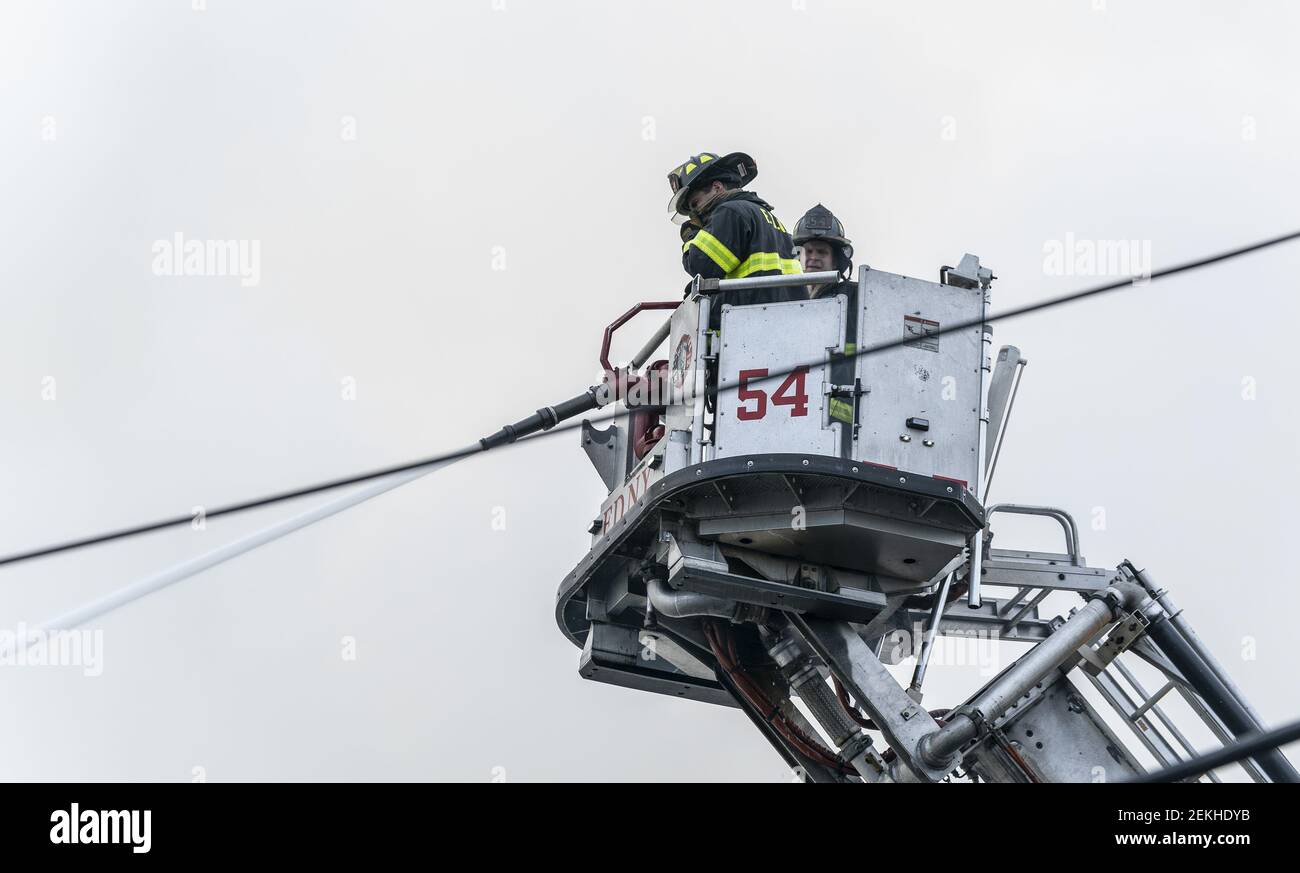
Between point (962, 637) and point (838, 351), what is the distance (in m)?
3.75

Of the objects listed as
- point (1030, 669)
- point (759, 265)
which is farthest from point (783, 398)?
point (1030, 669)

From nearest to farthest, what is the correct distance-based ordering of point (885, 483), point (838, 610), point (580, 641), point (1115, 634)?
point (885, 483), point (838, 610), point (1115, 634), point (580, 641)

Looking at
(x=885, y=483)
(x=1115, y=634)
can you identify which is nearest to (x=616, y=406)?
(x=885, y=483)

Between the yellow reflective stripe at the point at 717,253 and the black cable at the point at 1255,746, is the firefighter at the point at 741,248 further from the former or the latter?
the black cable at the point at 1255,746

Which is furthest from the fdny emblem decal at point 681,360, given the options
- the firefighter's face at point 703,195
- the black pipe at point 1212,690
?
the black pipe at point 1212,690

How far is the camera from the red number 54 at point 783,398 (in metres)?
14.6

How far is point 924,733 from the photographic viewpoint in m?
14.7

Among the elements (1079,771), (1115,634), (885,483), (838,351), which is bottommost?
(1079,771)

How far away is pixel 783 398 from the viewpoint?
1467 cm

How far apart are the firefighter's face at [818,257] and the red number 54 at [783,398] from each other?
1929 millimetres

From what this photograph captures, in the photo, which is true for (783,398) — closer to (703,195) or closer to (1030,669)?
(703,195)

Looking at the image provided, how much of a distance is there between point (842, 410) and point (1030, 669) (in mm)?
2703

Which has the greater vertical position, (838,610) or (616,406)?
(616,406)

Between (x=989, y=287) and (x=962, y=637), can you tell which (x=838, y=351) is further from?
(x=962, y=637)
